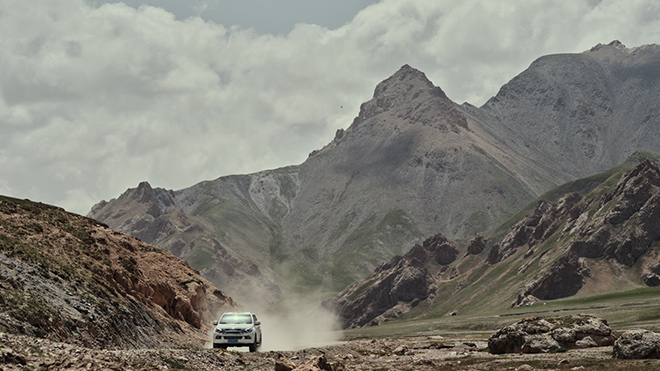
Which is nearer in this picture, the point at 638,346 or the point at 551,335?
the point at 638,346

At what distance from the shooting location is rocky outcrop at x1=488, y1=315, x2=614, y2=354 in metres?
62.6

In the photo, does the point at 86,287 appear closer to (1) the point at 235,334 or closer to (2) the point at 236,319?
(2) the point at 236,319

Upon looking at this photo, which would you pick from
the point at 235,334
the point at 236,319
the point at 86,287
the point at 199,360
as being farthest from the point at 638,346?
the point at 86,287

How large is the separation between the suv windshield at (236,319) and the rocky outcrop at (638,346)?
1190 inches

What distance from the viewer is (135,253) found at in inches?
3056

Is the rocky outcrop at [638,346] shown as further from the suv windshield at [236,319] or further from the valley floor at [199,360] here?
the suv windshield at [236,319]

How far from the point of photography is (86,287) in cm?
4856

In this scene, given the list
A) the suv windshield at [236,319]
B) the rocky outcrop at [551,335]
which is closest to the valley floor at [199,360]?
the rocky outcrop at [551,335]

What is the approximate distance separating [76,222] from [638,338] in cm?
5698

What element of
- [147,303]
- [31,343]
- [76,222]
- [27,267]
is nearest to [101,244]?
[76,222]

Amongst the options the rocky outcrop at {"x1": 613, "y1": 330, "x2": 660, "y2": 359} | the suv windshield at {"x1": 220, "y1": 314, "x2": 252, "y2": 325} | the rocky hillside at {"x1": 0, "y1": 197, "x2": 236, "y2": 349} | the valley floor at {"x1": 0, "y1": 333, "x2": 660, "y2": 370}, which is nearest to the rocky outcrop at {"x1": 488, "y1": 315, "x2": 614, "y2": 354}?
the valley floor at {"x1": 0, "y1": 333, "x2": 660, "y2": 370}

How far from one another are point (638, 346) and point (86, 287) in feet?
145

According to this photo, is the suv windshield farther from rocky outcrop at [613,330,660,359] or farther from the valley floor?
rocky outcrop at [613,330,660,359]

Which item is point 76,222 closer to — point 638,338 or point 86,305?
point 86,305
